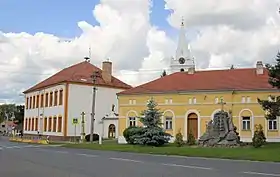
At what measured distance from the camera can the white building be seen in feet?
211

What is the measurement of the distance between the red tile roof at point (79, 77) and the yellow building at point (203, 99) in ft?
41.9

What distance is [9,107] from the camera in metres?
160

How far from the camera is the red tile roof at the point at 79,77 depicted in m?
66.2

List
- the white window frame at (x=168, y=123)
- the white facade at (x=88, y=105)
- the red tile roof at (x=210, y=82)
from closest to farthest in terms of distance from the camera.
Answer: the red tile roof at (x=210, y=82) → the white window frame at (x=168, y=123) → the white facade at (x=88, y=105)

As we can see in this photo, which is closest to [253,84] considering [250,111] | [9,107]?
[250,111]

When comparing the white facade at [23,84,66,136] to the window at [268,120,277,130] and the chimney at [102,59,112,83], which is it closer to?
the chimney at [102,59,112,83]

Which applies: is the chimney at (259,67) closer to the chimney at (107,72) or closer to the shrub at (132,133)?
the shrub at (132,133)

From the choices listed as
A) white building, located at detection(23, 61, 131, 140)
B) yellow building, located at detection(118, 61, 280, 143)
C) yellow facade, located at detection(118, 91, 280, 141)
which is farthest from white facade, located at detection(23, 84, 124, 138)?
yellow building, located at detection(118, 61, 280, 143)

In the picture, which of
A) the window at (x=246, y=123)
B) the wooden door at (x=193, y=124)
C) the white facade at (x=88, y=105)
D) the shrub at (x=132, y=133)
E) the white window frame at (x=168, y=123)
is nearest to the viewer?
the shrub at (x=132, y=133)

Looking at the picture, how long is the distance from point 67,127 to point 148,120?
2456 cm

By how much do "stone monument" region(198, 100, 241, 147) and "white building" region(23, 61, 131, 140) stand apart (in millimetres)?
27293

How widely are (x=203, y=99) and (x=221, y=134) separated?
469 inches

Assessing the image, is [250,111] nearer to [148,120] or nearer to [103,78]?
[148,120]

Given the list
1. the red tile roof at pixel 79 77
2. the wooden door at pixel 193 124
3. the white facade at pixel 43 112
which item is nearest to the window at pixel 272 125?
the wooden door at pixel 193 124
